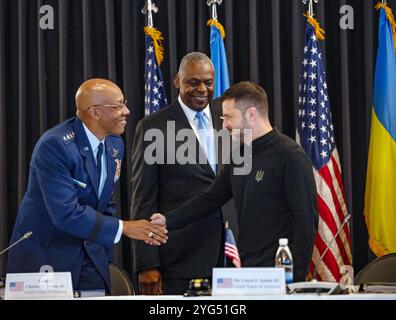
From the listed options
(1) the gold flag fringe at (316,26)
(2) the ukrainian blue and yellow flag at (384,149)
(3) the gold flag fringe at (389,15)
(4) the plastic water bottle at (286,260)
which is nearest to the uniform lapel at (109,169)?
(4) the plastic water bottle at (286,260)

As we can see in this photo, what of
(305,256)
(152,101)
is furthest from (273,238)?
(152,101)

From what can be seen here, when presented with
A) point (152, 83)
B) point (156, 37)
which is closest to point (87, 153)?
point (152, 83)

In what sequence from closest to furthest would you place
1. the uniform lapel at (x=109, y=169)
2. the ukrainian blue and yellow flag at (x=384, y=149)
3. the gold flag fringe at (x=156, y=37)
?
the uniform lapel at (x=109, y=169) → the ukrainian blue and yellow flag at (x=384, y=149) → the gold flag fringe at (x=156, y=37)

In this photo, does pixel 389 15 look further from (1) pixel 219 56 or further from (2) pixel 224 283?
(2) pixel 224 283

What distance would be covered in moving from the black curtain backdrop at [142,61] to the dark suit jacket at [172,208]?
150cm

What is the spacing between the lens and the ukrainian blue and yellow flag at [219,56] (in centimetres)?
613

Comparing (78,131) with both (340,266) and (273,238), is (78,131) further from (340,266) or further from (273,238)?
(340,266)

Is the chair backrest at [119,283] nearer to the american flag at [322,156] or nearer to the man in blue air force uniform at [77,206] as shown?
the man in blue air force uniform at [77,206]

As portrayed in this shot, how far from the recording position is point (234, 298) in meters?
2.87

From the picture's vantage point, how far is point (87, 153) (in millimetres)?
4379

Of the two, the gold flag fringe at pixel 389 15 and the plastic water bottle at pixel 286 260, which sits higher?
the gold flag fringe at pixel 389 15

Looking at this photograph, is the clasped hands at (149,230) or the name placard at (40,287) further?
the clasped hands at (149,230)

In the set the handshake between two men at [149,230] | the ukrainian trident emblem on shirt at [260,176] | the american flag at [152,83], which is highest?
the american flag at [152,83]

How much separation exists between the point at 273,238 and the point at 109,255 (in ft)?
3.41
